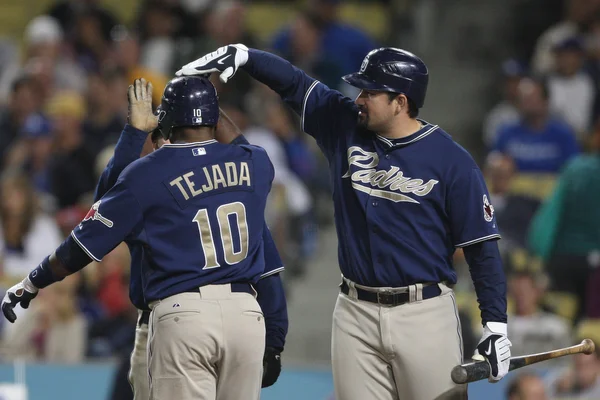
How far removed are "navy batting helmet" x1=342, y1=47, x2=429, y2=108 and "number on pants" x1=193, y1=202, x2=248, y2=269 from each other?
77 centimetres

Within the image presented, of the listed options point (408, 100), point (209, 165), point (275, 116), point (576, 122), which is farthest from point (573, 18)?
point (209, 165)

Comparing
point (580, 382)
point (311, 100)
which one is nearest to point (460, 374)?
point (311, 100)

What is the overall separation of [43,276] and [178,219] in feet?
2.14

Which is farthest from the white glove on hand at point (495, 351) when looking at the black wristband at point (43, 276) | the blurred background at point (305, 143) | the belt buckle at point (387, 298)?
the blurred background at point (305, 143)

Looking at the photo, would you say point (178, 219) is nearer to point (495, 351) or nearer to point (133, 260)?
point (133, 260)

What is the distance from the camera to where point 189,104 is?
464 centimetres

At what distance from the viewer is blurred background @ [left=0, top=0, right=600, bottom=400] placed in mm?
7691

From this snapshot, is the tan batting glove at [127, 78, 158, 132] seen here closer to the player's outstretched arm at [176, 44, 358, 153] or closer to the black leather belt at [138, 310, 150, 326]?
the player's outstretched arm at [176, 44, 358, 153]

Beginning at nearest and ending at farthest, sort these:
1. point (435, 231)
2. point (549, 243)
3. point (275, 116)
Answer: point (435, 231) < point (549, 243) < point (275, 116)

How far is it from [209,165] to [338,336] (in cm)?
96

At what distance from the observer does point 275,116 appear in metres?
9.62

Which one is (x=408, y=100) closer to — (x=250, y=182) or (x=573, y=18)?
(x=250, y=182)

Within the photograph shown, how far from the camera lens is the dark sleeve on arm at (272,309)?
5.00 meters

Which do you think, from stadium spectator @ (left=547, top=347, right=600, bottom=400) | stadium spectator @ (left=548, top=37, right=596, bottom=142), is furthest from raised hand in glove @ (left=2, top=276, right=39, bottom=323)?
stadium spectator @ (left=548, top=37, right=596, bottom=142)
